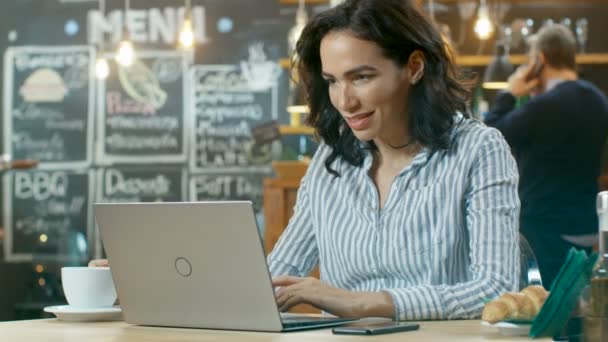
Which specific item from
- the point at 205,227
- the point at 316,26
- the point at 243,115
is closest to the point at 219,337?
the point at 205,227

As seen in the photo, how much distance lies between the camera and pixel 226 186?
6.27 metres

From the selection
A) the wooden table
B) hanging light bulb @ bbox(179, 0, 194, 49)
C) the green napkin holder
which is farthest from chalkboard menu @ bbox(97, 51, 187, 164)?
the green napkin holder

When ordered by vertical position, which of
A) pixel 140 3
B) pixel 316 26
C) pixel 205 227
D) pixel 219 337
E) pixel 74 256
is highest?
pixel 140 3

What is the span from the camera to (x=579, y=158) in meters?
4.53

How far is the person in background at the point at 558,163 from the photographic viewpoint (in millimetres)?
4426

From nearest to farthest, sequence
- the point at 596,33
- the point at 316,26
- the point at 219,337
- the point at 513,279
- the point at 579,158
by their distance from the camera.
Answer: the point at 219,337, the point at 513,279, the point at 316,26, the point at 579,158, the point at 596,33

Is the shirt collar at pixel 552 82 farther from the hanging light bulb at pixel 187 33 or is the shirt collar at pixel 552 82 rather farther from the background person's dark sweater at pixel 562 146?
the hanging light bulb at pixel 187 33

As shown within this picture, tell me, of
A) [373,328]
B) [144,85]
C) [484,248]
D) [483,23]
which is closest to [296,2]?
[144,85]

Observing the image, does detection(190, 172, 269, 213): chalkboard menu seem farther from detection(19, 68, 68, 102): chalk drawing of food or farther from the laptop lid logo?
the laptop lid logo

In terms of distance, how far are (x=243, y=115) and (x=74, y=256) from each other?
1202 millimetres

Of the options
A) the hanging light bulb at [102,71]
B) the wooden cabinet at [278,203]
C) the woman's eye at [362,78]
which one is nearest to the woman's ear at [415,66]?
the woman's eye at [362,78]

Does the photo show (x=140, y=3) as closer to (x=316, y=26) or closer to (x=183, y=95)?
(x=183, y=95)

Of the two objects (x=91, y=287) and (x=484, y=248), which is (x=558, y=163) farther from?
(x=91, y=287)

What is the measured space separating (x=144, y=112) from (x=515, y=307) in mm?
4878
